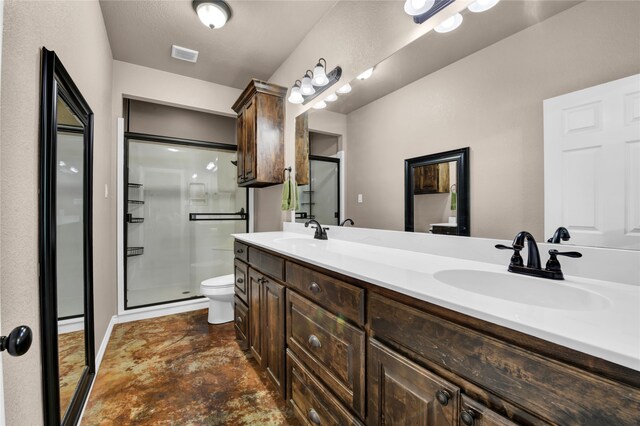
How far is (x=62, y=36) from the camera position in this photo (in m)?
1.22

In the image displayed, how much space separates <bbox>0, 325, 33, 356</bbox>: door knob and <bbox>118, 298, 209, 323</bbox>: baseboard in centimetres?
273

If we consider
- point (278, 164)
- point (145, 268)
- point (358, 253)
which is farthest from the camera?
point (145, 268)

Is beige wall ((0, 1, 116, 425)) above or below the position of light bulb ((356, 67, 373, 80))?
below

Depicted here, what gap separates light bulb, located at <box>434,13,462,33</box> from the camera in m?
1.21

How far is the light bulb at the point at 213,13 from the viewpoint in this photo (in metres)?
1.93

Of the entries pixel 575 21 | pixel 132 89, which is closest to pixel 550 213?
pixel 575 21

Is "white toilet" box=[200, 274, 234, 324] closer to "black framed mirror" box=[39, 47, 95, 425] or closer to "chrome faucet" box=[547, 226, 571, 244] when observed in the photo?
"black framed mirror" box=[39, 47, 95, 425]

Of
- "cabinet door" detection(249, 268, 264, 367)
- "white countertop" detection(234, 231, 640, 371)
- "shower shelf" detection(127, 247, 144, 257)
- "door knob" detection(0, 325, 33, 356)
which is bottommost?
"cabinet door" detection(249, 268, 264, 367)

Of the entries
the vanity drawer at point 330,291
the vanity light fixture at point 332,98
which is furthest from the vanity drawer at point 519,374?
the vanity light fixture at point 332,98

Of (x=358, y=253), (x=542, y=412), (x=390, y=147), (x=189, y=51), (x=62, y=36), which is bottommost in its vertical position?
(x=542, y=412)

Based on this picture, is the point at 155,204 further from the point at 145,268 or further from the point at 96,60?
the point at 96,60

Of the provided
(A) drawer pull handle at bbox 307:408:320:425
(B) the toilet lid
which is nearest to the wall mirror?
(A) drawer pull handle at bbox 307:408:320:425

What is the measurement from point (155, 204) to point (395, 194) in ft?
9.40

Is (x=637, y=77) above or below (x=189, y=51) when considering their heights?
below
